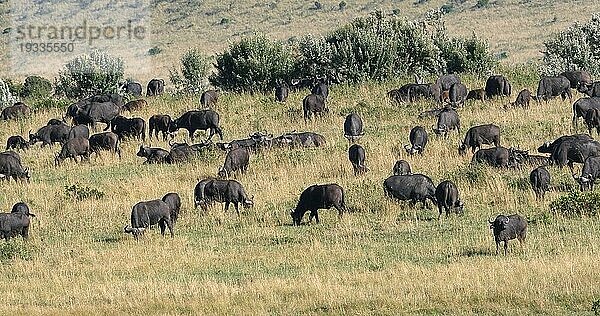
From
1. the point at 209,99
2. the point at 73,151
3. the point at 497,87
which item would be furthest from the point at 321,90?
the point at 73,151

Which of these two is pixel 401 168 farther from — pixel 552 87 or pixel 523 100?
pixel 552 87

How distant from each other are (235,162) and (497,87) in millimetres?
11263

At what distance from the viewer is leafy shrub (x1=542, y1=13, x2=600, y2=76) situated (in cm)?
4075

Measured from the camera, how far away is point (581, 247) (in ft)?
58.7

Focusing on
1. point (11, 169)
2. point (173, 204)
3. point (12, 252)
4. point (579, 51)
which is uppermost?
point (579, 51)

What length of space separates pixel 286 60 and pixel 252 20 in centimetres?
5751

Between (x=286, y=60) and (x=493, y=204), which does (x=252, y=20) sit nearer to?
(x=286, y=60)

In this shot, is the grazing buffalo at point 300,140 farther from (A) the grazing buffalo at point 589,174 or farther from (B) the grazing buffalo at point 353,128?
(A) the grazing buffalo at point 589,174

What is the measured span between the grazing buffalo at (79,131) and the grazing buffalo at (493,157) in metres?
12.4

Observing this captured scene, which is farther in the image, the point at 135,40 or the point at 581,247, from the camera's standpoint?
the point at 135,40

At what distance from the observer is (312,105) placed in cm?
3481

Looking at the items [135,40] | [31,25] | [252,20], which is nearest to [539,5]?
[252,20]

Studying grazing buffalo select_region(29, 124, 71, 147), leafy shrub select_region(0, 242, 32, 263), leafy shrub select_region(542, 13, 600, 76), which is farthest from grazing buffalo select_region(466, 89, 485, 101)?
leafy shrub select_region(0, 242, 32, 263)

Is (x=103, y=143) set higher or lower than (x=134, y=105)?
lower
